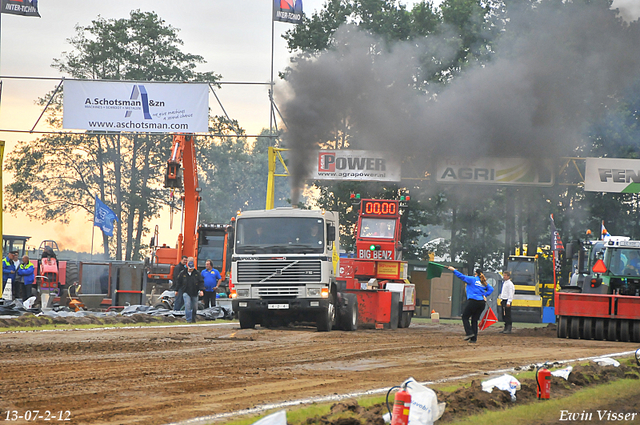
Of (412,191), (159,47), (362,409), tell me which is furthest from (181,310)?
(159,47)

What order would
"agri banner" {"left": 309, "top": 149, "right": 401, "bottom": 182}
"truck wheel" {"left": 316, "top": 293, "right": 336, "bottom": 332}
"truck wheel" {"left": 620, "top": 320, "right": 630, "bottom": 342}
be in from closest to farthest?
"truck wheel" {"left": 620, "top": 320, "right": 630, "bottom": 342} → "truck wheel" {"left": 316, "top": 293, "right": 336, "bottom": 332} → "agri banner" {"left": 309, "top": 149, "right": 401, "bottom": 182}

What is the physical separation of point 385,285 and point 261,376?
15384mm

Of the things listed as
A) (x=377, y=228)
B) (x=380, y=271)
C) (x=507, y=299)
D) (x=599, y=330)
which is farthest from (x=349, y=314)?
(x=377, y=228)

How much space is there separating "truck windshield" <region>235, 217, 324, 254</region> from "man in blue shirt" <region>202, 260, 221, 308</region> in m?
5.11

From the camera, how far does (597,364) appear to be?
12469 mm

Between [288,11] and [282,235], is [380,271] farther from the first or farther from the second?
[288,11]

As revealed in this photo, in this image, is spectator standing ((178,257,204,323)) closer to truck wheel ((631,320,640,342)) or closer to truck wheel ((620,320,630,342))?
truck wheel ((620,320,630,342))

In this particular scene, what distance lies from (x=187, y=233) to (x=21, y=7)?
10924 millimetres

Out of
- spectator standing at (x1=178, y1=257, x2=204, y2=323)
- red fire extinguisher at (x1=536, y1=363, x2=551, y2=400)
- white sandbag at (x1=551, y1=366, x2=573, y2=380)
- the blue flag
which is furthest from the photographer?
the blue flag

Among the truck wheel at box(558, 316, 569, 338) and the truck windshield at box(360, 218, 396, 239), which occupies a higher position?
the truck windshield at box(360, 218, 396, 239)

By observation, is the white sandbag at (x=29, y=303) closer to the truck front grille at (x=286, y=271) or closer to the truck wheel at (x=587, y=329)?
the truck front grille at (x=286, y=271)

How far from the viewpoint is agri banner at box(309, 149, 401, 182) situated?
3228 centimetres

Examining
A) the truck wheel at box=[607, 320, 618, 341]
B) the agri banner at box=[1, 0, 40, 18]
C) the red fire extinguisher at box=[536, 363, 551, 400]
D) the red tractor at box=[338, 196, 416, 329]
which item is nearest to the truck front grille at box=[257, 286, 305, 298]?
the red tractor at box=[338, 196, 416, 329]

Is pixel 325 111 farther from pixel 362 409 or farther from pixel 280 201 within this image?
pixel 280 201
